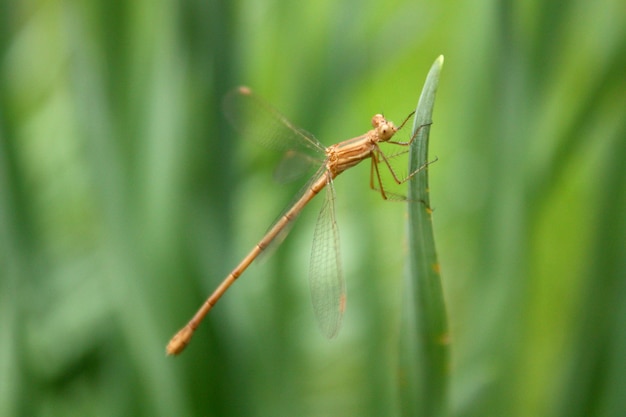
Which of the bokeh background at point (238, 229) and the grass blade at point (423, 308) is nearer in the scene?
the grass blade at point (423, 308)

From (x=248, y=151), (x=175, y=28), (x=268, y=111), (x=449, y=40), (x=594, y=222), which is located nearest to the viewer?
(x=594, y=222)

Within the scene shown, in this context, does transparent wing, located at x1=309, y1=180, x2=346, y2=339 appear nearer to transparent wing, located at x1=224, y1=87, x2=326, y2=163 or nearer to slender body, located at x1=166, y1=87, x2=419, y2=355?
slender body, located at x1=166, y1=87, x2=419, y2=355

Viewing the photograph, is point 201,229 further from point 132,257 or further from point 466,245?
point 466,245

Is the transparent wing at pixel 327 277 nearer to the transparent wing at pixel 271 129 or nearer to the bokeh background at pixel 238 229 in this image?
the bokeh background at pixel 238 229

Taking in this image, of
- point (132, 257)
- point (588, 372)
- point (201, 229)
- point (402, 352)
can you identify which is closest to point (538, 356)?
point (588, 372)

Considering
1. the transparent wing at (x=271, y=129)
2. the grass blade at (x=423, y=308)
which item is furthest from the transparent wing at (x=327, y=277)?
the grass blade at (x=423, y=308)

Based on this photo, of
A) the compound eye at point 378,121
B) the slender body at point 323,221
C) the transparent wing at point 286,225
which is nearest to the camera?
the slender body at point 323,221
